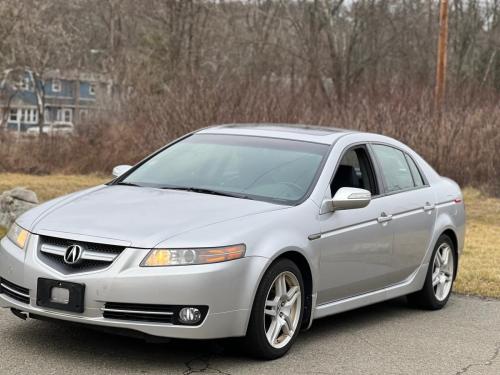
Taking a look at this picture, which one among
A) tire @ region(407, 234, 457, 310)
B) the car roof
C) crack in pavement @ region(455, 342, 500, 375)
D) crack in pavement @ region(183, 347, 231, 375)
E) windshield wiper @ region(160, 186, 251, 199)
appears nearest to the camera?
crack in pavement @ region(183, 347, 231, 375)

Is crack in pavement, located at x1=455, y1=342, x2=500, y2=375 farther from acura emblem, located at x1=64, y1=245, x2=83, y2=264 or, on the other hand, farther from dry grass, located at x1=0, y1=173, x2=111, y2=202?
dry grass, located at x1=0, y1=173, x2=111, y2=202

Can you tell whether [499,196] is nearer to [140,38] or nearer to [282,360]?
[282,360]

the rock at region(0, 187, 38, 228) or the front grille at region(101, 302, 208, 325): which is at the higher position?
the front grille at region(101, 302, 208, 325)

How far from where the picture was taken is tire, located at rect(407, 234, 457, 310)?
26.8ft

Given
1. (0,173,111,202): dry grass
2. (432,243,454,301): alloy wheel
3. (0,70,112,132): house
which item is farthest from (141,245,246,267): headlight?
(0,70,112,132): house

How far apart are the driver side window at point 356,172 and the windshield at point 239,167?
0.23m

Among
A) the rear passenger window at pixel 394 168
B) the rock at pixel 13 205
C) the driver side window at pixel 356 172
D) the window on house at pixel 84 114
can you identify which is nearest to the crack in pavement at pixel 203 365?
the driver side window at pixel 356 172

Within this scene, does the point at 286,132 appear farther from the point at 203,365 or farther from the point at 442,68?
the point at 442,68

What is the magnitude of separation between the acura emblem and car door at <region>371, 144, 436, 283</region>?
279cm

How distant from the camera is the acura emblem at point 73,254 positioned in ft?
18.4

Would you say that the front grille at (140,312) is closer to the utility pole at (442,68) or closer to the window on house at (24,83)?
the utility pole at (442,68)

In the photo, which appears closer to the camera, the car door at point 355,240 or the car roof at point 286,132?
the car door at point 355,240

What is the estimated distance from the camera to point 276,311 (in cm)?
609

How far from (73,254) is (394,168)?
3333 mm
